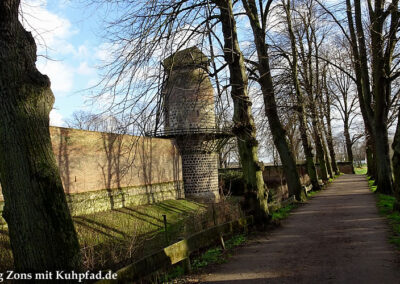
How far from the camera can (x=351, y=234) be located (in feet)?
24.2

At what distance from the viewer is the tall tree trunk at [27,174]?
373cm

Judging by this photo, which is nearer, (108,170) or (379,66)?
(379,66)

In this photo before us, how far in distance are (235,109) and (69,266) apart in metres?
6.27

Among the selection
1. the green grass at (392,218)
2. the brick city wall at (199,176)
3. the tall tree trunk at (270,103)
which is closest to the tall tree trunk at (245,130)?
the green grass at (392,218)

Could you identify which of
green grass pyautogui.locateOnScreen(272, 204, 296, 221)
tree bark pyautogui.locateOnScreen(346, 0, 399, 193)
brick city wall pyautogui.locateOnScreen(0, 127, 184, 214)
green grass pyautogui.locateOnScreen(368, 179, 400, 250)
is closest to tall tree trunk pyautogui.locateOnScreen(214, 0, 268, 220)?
green grass pyautogui.locateOnScreen(272, 204, 296, 221)

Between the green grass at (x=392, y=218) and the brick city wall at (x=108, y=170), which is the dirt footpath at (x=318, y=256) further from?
the brick city wall at (x=108, y=170)

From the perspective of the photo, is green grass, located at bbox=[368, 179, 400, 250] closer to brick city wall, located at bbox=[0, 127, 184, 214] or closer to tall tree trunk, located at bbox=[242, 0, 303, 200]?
tall tree trunk, located at bbox=[242, 0, 303, 200]

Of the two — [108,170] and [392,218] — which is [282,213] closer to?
[392,218]

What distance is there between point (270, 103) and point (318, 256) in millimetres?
8991

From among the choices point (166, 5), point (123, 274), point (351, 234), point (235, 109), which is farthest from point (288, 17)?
point (123, 274)

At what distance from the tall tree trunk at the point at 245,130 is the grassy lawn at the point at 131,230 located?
2.46 ft

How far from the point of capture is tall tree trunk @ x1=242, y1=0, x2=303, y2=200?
1302 cm

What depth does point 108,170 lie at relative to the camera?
692 inches

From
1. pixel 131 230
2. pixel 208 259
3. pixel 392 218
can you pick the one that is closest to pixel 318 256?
pixel 208 259
